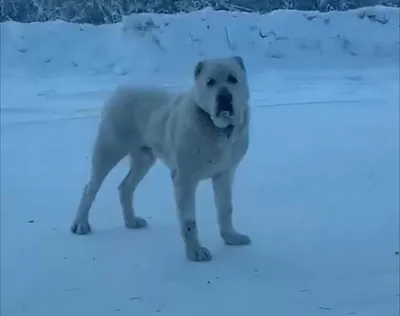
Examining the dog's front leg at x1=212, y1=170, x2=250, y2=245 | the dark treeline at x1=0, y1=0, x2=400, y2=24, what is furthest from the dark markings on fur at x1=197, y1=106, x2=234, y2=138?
the dark treeline at x1=0, y1=0, x2=400, y2=24

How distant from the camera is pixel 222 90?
2.81m

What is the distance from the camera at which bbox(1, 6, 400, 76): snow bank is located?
9.45 m

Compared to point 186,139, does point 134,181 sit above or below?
below

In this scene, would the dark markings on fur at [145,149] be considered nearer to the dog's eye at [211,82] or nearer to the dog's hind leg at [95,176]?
the dog's hind leg at [95,176]

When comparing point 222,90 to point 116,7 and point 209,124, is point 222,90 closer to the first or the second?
point 209,124

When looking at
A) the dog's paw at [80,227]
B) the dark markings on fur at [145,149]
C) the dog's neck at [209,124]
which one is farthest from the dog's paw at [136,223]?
the dog's neck at [209,124]

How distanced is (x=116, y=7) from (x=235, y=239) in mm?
7535

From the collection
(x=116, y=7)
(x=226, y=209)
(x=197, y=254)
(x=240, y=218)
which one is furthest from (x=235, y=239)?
(x=116, y=7)

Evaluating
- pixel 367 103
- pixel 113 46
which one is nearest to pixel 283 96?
pixel 367 103

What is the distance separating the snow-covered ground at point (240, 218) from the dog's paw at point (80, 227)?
1.6 inches

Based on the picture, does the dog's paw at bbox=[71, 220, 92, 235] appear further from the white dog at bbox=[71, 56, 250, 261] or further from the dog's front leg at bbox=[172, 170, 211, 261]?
the dog's front leg at bbox=[172, 170, 211, 261]

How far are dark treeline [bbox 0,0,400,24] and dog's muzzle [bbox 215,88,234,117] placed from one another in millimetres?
7498

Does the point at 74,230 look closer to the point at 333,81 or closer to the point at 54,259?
the point at 54,259

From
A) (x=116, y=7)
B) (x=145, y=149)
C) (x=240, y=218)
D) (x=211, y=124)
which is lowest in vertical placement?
(x=116, y=7)
